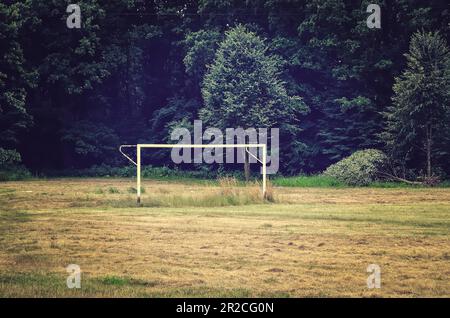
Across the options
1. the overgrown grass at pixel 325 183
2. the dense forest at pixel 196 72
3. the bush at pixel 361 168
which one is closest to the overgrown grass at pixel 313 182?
the overgrown grass at pixel 325 183

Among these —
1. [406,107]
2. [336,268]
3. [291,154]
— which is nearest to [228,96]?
[291,154]

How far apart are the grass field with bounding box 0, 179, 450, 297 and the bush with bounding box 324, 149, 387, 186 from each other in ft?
32.9

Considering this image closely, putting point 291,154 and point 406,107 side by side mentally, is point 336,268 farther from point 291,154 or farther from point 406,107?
point 291,154

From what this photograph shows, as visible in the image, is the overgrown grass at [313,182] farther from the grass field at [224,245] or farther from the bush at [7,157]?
the bush at [7,157]

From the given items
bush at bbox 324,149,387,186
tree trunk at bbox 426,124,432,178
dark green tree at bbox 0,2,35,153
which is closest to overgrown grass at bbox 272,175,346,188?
bush at bbox 324,149,387,186

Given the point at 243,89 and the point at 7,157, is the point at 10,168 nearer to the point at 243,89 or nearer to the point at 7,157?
the point at 7,157

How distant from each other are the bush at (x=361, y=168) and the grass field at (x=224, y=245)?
32.9 ft

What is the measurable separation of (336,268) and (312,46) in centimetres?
4002

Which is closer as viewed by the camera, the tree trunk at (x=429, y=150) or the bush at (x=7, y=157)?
the tree trunk at (x=429, y=150)

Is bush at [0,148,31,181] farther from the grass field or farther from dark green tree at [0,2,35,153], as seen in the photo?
the grass field

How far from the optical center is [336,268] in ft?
53.2

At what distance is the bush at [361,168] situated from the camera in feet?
143

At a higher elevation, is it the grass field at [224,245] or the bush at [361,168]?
the bush at [361,168]

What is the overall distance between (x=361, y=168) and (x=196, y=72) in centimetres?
1825
